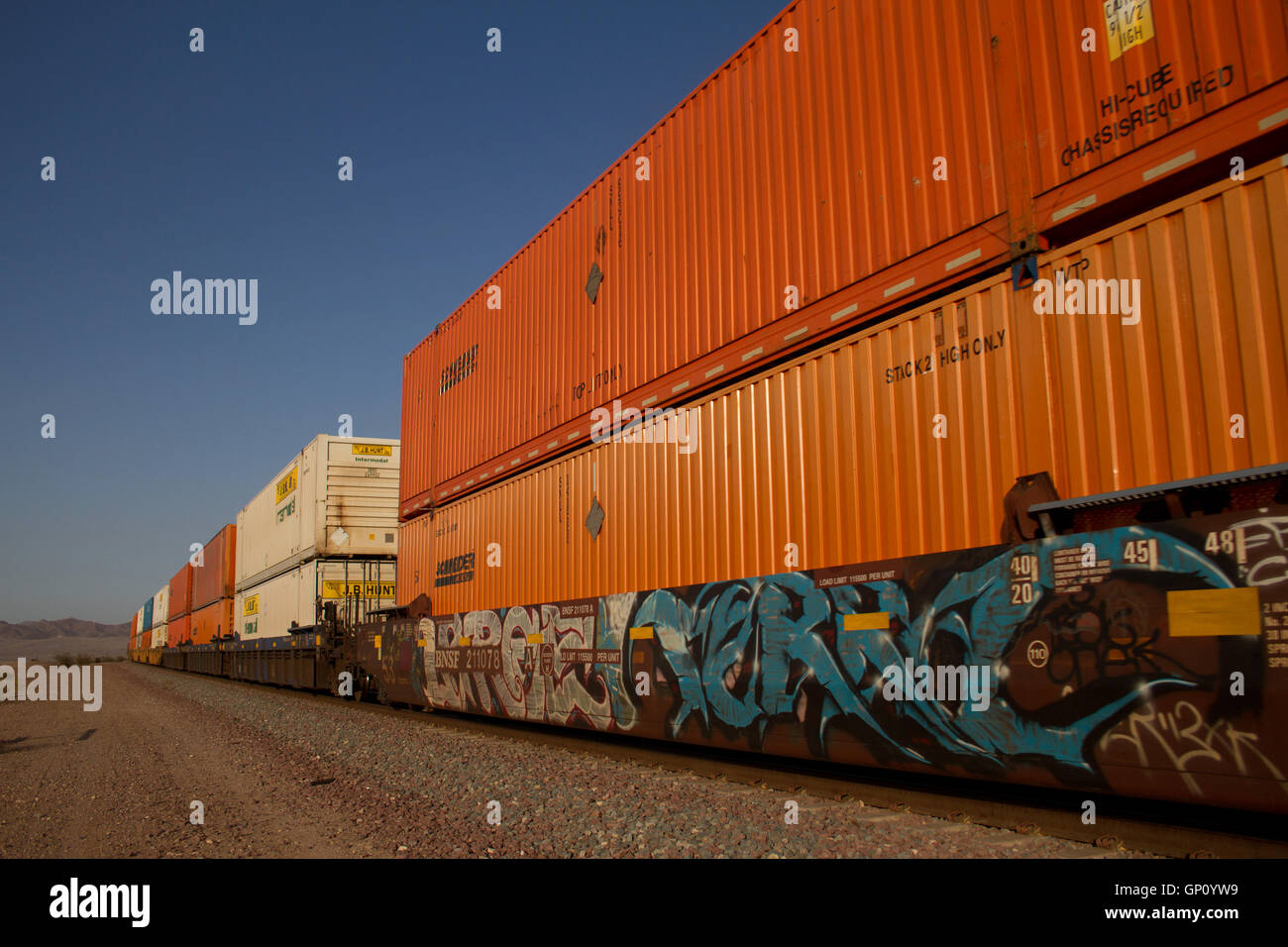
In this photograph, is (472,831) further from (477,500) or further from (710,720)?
(477,500)

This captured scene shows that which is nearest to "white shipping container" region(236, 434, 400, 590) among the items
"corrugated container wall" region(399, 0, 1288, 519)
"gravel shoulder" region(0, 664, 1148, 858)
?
"gravel shoulder" region(0, 664, 1148, 858)

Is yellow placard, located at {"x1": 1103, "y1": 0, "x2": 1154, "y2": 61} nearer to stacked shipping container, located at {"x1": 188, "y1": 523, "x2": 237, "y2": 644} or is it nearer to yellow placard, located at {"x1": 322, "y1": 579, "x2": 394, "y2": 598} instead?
yellow placard, located at {"x1": 322, "y1": 579, "x2": 394, "y2": 598}

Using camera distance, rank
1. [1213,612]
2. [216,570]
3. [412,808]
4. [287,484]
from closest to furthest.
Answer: [1213,612] → [412,808] → [287,484] → [216,570]

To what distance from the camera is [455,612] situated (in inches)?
499

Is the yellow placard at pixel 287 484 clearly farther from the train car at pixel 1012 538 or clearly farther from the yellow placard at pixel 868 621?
the yellow placard at pixel 868 621

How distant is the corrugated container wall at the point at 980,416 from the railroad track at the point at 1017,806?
5.65 feet

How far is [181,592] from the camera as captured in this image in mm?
41781

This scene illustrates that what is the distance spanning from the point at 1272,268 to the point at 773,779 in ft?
16.5

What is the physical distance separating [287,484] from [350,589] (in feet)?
17.7

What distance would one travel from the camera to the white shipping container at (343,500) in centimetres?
1842

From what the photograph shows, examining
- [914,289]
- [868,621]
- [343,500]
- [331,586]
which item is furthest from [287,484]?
[914,289]

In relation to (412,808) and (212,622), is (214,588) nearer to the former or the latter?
(212,622)

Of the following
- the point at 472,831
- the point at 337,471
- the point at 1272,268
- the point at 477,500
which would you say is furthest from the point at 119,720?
the point at 1272,268

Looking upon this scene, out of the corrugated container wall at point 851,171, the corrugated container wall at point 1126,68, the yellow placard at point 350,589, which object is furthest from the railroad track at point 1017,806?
the yellow placard at point 350,589
